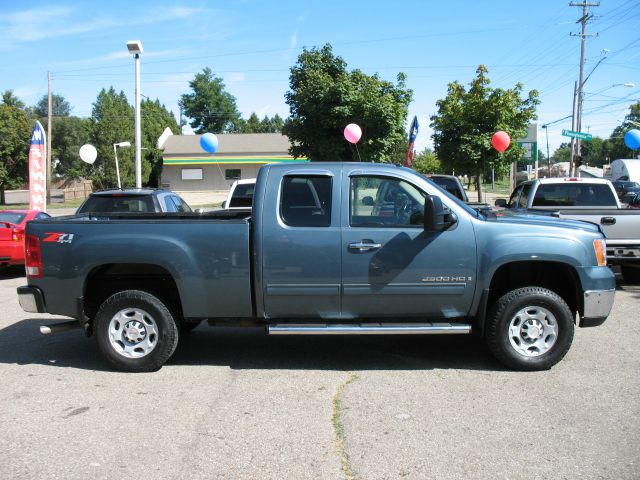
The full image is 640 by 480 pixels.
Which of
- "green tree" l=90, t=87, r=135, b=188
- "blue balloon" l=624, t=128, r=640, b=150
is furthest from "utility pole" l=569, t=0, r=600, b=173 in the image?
"green tree" l=90, t=87, r=135, b=188

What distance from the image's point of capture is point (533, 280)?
236 inches

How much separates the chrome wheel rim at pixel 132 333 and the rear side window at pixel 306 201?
1.74 m

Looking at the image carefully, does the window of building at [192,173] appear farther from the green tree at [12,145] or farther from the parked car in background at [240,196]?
the parked car in background at [240,196]

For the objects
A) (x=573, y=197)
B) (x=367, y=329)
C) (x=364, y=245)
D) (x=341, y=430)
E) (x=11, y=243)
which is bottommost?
(x=341, y=430)

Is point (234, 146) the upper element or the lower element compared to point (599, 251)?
upper

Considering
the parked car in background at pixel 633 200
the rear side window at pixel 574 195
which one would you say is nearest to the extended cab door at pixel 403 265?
the rear side window at pixel 574 195

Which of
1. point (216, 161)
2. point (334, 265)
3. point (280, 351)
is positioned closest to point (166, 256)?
point (334, 265)

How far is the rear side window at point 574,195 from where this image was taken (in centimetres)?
1056

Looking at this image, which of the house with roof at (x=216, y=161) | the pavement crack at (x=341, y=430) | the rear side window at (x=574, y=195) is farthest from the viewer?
the house with roof at (x=216, y=161)

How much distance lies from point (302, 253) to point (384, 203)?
96 cm

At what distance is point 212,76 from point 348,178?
331ft

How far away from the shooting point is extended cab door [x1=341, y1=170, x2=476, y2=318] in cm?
542

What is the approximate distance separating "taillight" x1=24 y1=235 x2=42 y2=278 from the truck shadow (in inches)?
42.0

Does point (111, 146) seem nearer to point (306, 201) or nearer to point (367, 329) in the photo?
point (306, 201)
